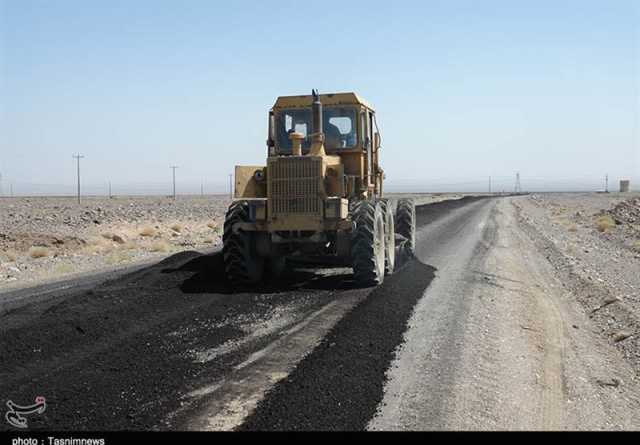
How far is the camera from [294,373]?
23.4 feet

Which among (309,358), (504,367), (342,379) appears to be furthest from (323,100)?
(342,379)

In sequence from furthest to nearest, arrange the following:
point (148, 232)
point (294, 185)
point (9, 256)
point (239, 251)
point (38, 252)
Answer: point (148, 232) < point (38, 252) < point (9, 256) < point (239, 251) < point (294, 185)

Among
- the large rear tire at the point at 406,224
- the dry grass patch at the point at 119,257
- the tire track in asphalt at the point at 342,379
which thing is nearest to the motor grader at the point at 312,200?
the tire track in asphalt at the point at 342,379

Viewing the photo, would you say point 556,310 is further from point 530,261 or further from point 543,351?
point 530,261

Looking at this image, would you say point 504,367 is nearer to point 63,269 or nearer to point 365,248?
point 365,248

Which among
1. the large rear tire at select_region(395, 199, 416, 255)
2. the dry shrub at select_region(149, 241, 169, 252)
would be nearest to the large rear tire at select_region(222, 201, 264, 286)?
the large rear tire at select_region(395, 199, 416, 255)

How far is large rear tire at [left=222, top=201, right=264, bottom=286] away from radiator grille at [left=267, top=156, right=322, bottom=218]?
78 cm

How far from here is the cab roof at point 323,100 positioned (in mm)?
13844

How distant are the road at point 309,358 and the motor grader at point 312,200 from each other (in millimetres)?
663

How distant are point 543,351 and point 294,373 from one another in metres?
3.51

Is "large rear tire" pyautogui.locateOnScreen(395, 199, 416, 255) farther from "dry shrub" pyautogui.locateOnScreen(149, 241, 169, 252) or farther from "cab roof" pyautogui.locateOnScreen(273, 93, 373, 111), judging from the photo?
"dry shrub" pyautogui.locateOnScreen(149, 241, 169, 252)

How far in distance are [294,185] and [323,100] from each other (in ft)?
7.68

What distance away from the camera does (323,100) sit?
13969mm

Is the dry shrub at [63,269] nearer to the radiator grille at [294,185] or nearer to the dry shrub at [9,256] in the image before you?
the dry shrub at [9,256]
